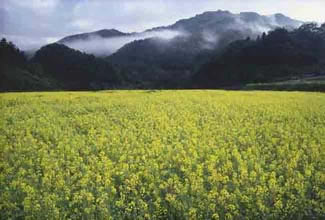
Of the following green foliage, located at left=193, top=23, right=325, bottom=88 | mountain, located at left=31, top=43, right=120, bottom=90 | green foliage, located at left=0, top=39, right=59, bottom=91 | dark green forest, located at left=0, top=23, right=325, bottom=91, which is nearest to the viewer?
green foliage, located at left=0, top=39, right=59, bottom=91

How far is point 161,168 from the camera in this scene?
33.3ft

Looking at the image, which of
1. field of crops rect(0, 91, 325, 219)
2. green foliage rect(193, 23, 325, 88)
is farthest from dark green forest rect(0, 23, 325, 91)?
field of crops rect(0, 91, 325, 219)

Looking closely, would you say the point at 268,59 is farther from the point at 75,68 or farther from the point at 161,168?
the point at 161,168

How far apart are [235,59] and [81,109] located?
370 ft

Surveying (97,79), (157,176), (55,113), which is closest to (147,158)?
(157,176)

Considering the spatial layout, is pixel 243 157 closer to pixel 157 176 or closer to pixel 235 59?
pixel 157 176

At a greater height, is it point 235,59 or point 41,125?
point 235,59

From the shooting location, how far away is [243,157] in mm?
11367

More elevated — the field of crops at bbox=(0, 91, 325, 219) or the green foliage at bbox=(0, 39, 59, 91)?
the green foliage at bbox=(0, 39, 59, 91)

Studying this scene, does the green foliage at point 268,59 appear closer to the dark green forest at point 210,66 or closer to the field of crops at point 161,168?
the dark green forest at point 210,66

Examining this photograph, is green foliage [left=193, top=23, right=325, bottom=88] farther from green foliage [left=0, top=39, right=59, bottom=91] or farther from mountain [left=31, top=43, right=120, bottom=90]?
green foliage [left=0, top=39, right=59, bottom=91]

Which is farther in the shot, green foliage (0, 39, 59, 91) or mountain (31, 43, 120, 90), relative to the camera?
mountain (31, 43, 120, 90)

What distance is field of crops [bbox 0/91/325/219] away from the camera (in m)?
8.16

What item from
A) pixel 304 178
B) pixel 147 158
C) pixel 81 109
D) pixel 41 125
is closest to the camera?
pixel 304 178
